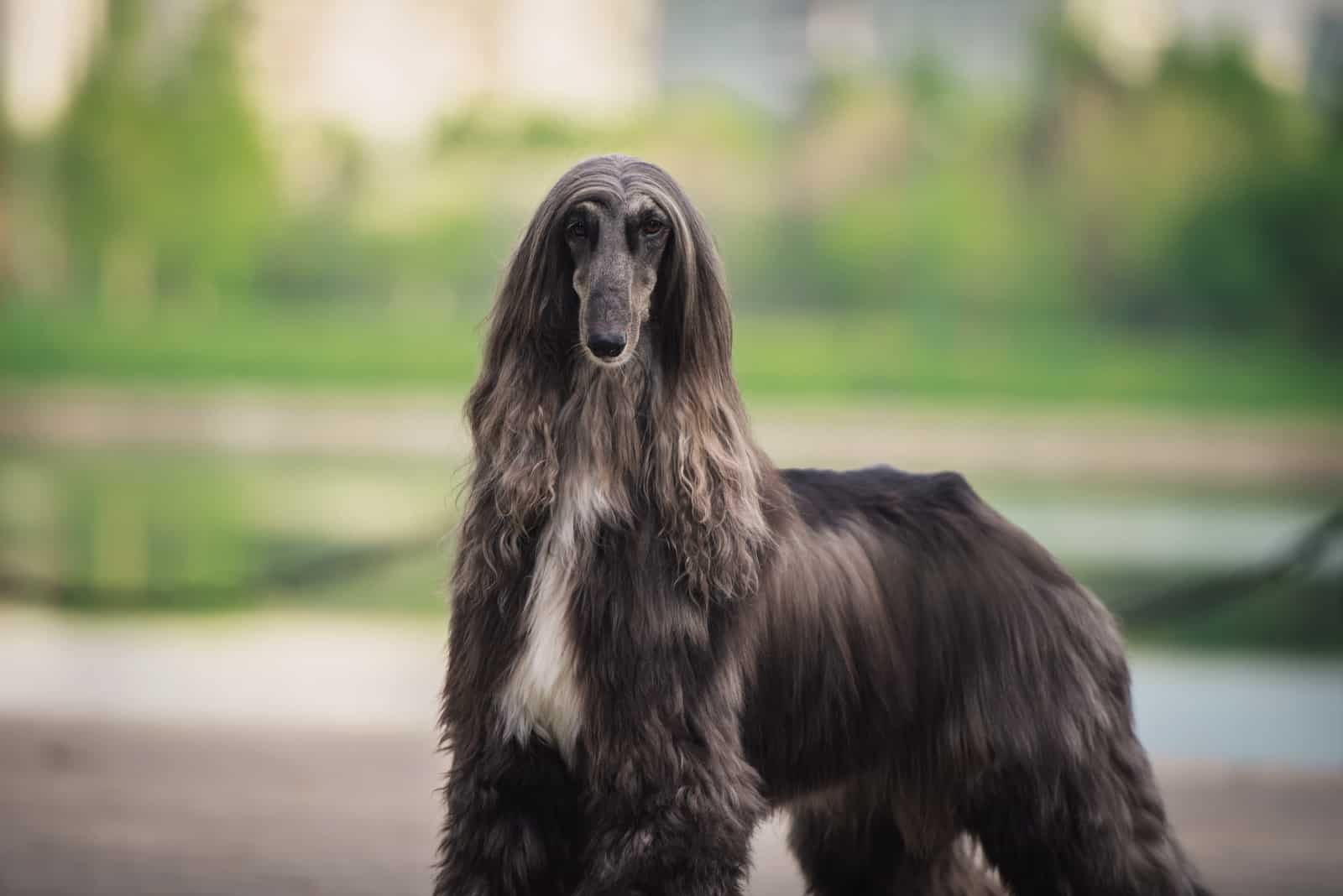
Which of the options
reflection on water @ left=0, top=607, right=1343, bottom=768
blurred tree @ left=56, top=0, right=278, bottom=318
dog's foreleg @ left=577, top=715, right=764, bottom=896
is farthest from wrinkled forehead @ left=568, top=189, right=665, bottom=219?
blurred tree @ left=56, top=0, right=278, bottom=318

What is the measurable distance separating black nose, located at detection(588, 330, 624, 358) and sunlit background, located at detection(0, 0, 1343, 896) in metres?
8.61

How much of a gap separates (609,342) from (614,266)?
0.15 meters

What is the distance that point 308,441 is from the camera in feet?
39.1

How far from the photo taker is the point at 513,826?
263 cm

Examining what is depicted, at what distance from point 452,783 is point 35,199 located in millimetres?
10445

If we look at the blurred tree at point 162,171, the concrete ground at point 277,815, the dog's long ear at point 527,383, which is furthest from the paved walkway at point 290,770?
the blurred tree at point 162,171

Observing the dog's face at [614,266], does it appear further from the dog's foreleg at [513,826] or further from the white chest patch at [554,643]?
the dog's foreleg at [513,826]

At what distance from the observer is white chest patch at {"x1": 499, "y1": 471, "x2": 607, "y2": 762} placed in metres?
2.62

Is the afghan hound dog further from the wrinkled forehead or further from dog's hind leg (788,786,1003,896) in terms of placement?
dog's hind leg (788,786,1003,896)

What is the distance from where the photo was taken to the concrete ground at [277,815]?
4383 mm

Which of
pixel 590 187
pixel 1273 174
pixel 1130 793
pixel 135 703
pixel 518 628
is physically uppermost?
pixel 1273 174

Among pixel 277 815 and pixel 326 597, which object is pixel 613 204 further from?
pixel 326 597

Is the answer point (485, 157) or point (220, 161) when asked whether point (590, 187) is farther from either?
point (220, 161)

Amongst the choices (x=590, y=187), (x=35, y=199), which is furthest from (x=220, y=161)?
(x=590, y=187)
